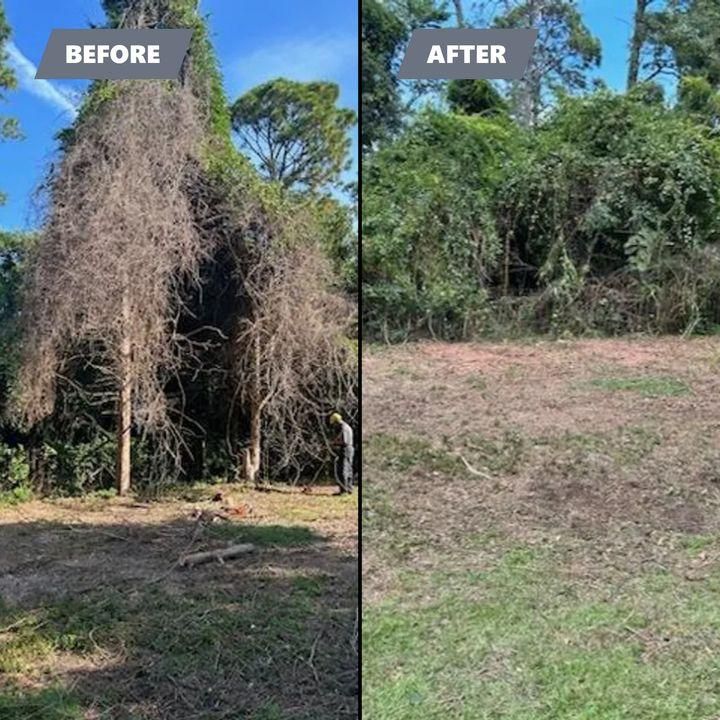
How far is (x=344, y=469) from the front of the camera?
142cm

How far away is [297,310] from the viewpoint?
135 centimetres

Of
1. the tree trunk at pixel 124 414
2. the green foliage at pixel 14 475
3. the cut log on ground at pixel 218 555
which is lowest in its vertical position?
the cut log on ground at pixel 218 555

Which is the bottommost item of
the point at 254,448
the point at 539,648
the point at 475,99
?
the point at 539,648

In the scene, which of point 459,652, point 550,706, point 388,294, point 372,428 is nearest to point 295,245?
point 388,294

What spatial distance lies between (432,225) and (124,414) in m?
0.77

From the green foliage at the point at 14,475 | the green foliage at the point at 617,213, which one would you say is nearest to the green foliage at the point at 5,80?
the green foliage at the point at 14,475

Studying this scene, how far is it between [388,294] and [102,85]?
25.4 inches

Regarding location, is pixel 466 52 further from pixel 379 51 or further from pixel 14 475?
pixel 14 475

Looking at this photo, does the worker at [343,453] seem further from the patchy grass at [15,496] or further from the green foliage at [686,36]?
the green foliage at [686,36]

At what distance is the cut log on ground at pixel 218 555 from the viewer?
1.44m

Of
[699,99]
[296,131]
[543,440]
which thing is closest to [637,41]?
[699,99]

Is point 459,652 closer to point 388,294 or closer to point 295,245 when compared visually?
point 388,294

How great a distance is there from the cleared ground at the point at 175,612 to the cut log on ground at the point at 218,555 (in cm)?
1

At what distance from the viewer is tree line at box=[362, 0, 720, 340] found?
144 cm
